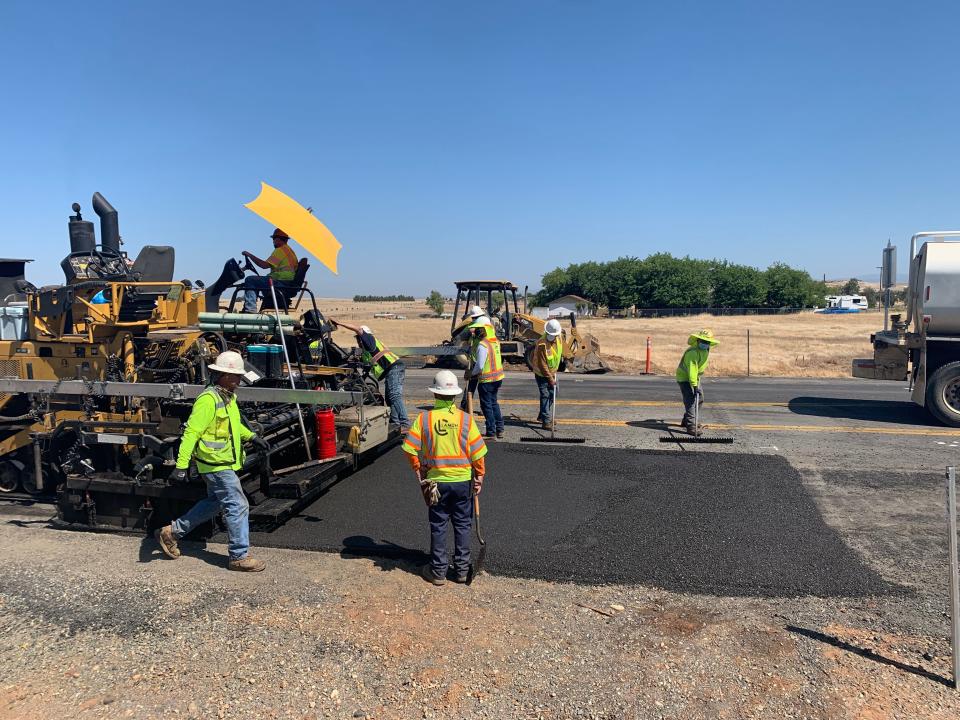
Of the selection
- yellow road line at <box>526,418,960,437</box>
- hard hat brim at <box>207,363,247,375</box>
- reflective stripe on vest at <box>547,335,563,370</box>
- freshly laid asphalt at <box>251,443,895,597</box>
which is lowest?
freshly laid asphalt at <box>251,443,895,597</box>

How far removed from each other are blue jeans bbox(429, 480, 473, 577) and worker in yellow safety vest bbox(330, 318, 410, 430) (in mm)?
4436

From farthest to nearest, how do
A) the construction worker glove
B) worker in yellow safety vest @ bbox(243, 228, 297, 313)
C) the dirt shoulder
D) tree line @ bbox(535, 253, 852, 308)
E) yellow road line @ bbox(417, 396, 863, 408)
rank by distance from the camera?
tree line @ bbox(535, 253, 852, 308) < yellow road line @ bbox(417, 396, 863, 408) < worker in yellow safety vest @ bbox(243, 228, 297, 313) < the construction worker glove < the dirt shoulder

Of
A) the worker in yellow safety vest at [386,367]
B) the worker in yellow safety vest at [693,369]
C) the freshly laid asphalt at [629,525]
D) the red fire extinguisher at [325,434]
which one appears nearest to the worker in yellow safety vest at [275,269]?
the worker in yellow safety vest at [386,367]

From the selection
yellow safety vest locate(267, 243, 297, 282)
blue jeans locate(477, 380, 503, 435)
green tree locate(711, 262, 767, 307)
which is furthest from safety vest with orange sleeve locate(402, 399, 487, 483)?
green tree locate(711, 262, 767, 307)

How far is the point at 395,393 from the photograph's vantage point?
9930mm

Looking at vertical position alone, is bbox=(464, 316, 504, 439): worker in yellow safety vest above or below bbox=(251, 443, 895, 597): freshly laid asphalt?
above

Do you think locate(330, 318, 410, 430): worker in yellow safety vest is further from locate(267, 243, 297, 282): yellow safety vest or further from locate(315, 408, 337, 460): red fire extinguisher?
locate(315, 408, 337, 460): red fire extinguisher

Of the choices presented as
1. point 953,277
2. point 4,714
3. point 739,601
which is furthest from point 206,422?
point 953,277

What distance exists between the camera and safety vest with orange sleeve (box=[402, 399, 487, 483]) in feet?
17.6

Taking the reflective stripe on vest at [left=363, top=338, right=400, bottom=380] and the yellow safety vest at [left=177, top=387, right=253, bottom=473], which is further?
the reflective stripe on vest at [left=363, top=338, right=400, bottom=380]

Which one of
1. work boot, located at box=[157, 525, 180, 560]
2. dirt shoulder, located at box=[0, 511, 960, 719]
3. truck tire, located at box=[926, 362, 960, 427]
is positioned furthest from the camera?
truck tire, located at box=[926, 362, 960, 427]

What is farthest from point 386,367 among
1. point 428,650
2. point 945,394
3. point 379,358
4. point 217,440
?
point 945,394

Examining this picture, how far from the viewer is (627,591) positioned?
→ 5.29 meters

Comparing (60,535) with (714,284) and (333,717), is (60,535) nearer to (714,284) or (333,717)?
(333,717)
